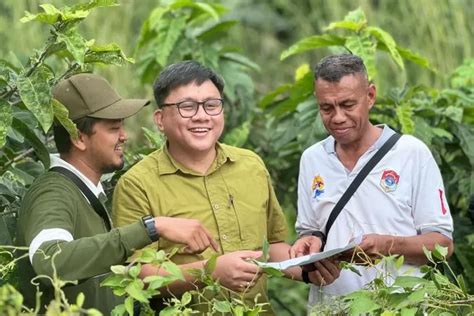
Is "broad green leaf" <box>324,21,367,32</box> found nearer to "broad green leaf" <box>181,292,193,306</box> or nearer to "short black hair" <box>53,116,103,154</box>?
"short black hair" <box>53,116,103,154</box>

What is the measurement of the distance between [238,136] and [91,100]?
2.33 metres

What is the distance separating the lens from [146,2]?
32.2 ft

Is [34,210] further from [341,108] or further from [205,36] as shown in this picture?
[205,36]

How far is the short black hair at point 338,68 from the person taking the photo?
4.45 metres

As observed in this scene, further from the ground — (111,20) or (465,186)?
(111,20)

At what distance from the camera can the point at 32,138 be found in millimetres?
4516

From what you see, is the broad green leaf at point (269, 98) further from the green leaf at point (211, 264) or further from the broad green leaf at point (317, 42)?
the green leaf at point (211, 264)

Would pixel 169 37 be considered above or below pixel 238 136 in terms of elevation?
above

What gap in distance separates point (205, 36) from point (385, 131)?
8.52ft

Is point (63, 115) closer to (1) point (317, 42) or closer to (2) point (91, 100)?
(2) point (91, 100)

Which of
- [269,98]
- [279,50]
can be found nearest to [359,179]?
[269,98]

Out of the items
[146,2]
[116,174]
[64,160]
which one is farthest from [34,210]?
[146,2]

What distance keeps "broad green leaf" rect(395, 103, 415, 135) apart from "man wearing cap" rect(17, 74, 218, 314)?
198 cm

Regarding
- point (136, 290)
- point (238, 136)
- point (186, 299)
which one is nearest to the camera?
point (136, 290)
